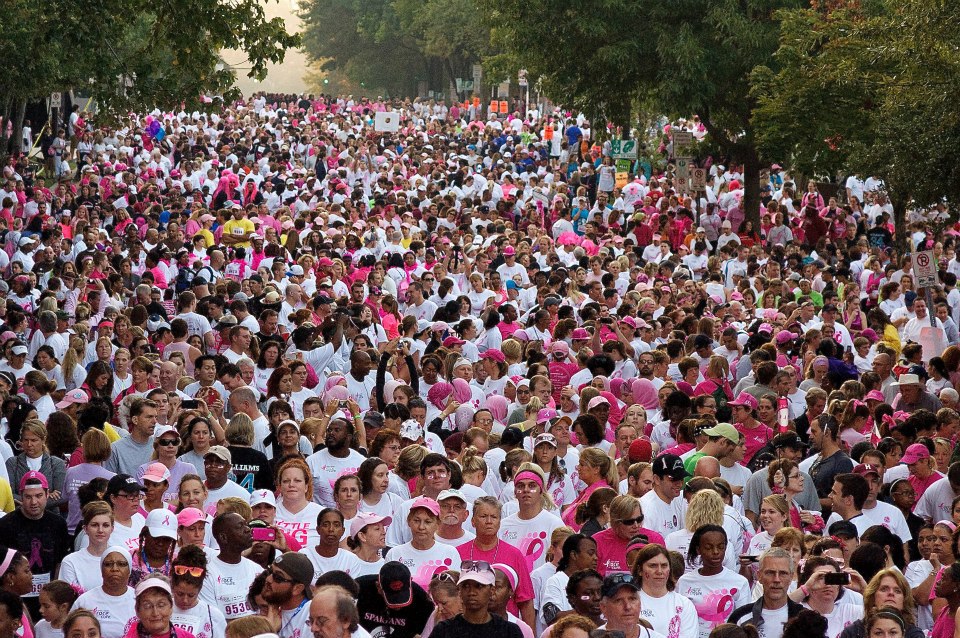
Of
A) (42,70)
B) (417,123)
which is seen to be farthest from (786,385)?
(417,123)

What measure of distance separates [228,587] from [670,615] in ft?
7.80

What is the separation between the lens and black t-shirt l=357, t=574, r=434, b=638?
7988 millimetres

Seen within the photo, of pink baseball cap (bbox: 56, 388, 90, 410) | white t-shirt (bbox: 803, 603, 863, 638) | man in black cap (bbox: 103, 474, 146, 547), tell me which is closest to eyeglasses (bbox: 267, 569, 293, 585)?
man in black cap (bbox: 103, 474, 146, 547)

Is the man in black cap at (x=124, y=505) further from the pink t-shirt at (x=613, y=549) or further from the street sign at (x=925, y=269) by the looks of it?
the street sign at (x=925, y=269)

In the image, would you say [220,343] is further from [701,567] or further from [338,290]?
[701,567]

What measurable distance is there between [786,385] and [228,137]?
32.7 metres

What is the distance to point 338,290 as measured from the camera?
19953 mm

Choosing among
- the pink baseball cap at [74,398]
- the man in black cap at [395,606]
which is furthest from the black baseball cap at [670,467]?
the pink baseball cap at [74,398]

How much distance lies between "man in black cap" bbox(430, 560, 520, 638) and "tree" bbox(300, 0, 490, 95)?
69.9 metres

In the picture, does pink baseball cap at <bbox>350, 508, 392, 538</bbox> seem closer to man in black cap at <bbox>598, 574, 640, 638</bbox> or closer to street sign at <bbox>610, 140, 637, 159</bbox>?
man in black cap at <bbox>598, 574, 640, 638</bbox>

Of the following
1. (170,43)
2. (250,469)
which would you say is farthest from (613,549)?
(170,43)

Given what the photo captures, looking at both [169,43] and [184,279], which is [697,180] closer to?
[184,279]

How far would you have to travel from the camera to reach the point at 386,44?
3770 inches

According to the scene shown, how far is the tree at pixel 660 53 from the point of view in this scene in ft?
94.3
